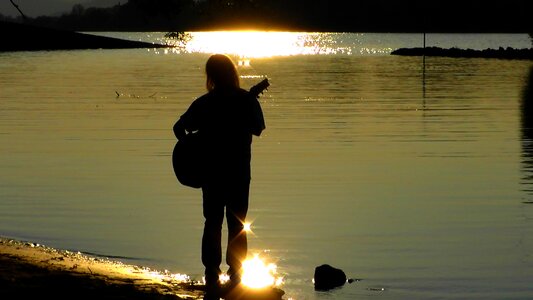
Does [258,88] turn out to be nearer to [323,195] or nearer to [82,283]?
[82,283]

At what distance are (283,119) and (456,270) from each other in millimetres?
27480

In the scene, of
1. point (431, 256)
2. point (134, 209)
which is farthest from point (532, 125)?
point (431, 256)

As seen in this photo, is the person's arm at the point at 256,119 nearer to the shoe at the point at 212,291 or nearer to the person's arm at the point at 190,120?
the person's arm at the point at 190,120

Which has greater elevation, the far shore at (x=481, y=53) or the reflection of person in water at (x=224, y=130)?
the far shore at (x=481, y=53)

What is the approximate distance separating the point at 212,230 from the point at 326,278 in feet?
10.3

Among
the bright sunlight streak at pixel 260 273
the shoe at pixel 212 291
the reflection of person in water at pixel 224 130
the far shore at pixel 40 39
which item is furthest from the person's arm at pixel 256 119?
the far shore at pixel 40 39

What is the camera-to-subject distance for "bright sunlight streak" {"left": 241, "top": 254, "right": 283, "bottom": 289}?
13.8 meters

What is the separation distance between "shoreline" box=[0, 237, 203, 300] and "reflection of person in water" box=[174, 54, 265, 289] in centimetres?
113

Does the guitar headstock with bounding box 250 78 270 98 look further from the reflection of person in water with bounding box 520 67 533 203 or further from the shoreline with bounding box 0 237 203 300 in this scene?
the reflection of person in water with bounding box 520 67 533 203

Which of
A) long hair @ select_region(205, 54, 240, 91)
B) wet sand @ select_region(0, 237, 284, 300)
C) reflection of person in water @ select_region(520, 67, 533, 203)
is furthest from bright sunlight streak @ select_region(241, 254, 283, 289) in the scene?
reflection of person in water @ select_region(520, 67, 533, 203)

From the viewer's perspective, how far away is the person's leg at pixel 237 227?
1085cm

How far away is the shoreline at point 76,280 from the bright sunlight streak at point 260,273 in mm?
954

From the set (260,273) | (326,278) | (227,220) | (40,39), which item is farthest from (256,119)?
(40,39)

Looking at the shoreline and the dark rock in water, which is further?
the dark rock in water
